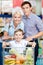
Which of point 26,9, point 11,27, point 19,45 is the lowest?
point 19,45

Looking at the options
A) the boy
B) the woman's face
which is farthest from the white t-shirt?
the woman's face

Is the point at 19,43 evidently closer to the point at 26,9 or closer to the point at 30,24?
the point at 30,24

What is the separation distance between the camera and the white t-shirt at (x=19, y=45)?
2.30 meters

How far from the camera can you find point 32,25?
2307 millimetres

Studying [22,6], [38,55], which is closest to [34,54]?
[38,55]

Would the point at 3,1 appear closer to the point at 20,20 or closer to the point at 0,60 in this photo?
the point at 20,20

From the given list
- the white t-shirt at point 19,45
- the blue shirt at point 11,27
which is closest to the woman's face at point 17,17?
the blue shirt at point 11,27

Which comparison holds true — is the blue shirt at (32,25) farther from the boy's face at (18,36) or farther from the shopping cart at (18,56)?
the shopping cart at (18,56)

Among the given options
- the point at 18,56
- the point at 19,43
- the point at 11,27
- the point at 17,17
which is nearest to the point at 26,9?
the point at 17,17

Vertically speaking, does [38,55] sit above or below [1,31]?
below

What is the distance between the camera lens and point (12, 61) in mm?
2320

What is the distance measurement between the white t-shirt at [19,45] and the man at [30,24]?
0.06 m

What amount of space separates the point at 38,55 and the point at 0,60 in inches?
15.2

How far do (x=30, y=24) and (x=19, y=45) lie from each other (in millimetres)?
237
